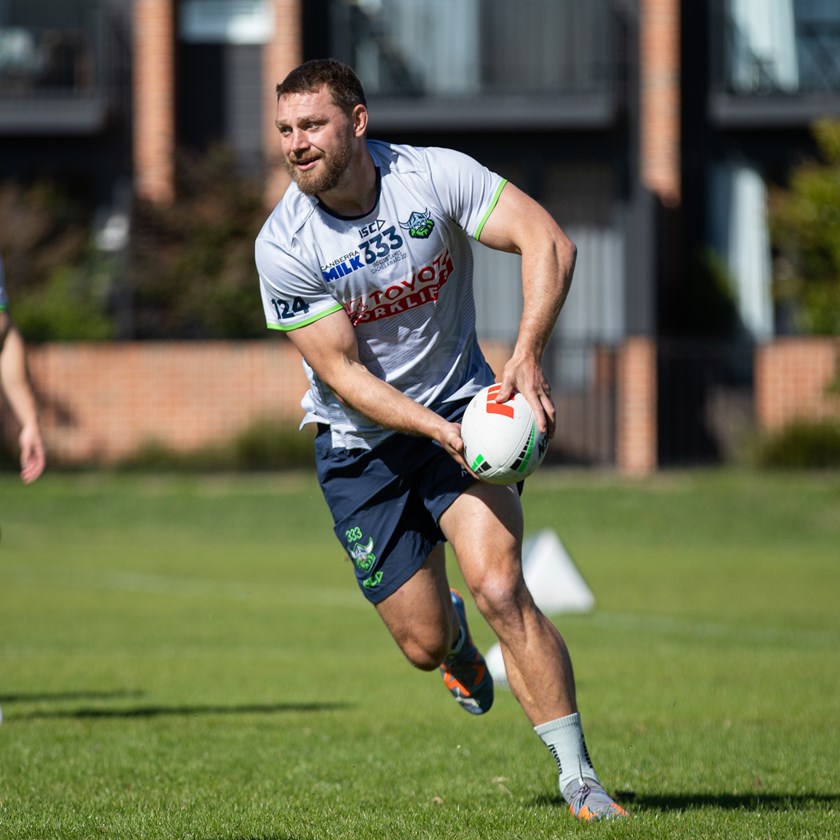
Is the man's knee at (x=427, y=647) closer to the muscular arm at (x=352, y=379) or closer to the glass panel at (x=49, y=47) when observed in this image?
the muscular arm at (x=352, y=379)

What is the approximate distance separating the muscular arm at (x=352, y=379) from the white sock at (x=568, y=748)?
105 cm

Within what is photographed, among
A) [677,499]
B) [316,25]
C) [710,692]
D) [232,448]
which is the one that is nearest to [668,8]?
[316,25]

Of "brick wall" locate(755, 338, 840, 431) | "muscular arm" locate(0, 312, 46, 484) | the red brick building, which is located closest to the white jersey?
"muscular arm" locate(0, 312, 46, 484)

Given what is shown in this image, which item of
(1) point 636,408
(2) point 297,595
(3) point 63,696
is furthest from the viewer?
(1) point 636,408

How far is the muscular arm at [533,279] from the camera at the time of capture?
18.1 ft

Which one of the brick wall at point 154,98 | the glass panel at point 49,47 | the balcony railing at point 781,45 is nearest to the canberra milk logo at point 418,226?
the brick wall at point 154,98

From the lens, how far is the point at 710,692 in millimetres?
9320

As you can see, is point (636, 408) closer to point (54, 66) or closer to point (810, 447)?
point (810, 447)

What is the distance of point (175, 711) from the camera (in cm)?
858

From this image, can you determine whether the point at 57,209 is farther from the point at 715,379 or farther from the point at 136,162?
the point at 715,379

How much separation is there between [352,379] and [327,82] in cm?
111

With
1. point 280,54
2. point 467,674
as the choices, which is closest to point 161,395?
point 280,54

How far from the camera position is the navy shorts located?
6258 millimetres

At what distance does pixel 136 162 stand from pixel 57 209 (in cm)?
164
